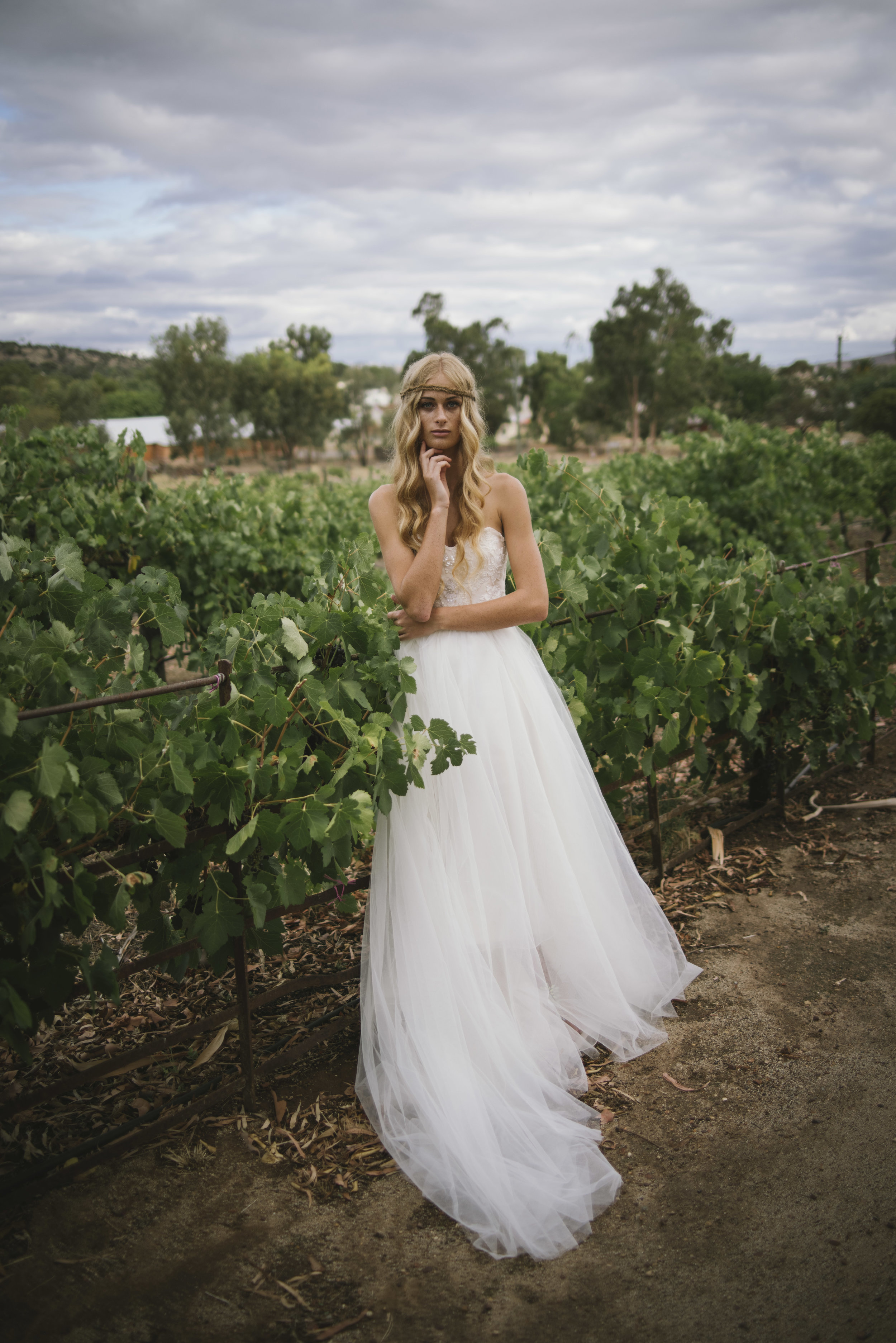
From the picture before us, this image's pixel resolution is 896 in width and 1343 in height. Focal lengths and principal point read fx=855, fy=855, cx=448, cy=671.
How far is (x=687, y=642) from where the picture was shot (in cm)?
349

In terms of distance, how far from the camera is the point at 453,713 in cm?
276

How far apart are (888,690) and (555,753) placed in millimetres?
2552

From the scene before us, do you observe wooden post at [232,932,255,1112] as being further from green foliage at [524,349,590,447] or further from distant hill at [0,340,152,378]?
green foliage at [524,349,590,447]

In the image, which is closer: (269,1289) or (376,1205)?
(269,1289)

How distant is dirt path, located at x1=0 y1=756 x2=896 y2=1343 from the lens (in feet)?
6.10

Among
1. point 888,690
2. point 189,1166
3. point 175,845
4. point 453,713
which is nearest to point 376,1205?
point 189,1166

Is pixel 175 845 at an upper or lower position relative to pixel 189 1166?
upper

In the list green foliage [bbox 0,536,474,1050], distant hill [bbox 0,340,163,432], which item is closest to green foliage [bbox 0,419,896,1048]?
Result: green foliage [bbox 0,536,474,1050]

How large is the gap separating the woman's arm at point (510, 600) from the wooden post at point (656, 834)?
1.35m

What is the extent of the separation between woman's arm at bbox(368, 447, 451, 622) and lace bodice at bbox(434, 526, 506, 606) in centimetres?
7

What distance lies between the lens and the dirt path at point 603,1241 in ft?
6.10

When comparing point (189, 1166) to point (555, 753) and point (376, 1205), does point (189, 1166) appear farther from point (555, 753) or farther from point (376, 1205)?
point (555, 753)

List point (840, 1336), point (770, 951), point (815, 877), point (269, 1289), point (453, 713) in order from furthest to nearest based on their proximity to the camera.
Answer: point (815, 877) → point (770, 951) → point (453, 713) → point (269, 1289) → point (840, 1336)

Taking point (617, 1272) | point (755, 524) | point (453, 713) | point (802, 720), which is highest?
point (755, 524)
